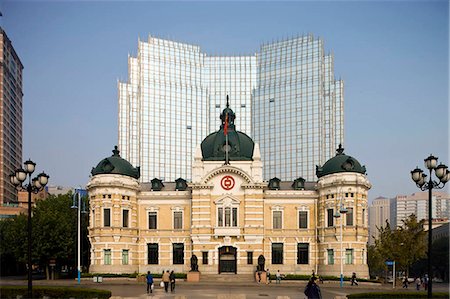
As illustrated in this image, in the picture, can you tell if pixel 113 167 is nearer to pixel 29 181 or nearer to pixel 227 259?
pixel 227 259

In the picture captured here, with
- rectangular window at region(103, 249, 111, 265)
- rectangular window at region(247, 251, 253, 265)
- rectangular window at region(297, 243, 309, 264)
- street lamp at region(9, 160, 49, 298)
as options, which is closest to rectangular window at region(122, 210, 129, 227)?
rectangular window at region(103, 249, 111, 265)

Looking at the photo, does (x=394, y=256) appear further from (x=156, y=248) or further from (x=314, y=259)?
(x=156, y=248)

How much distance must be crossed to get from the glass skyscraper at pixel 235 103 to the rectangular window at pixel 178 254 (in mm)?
76123

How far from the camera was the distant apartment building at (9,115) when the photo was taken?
14825 cm

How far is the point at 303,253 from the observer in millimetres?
77875

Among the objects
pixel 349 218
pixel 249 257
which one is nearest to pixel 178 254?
pixel 249 257

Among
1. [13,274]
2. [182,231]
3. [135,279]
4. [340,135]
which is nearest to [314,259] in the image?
[182,231]

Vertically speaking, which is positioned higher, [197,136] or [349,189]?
[197,136]

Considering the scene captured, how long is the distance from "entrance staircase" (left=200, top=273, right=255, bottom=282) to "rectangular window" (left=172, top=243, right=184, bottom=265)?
617cm

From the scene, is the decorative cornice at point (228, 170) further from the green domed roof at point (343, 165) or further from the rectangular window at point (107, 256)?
the rectangular window at point (107, 256)

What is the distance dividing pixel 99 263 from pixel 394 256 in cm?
3573

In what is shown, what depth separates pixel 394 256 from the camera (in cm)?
6738

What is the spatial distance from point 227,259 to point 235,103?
9307 centimetres

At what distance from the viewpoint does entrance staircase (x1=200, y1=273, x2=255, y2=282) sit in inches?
2798
